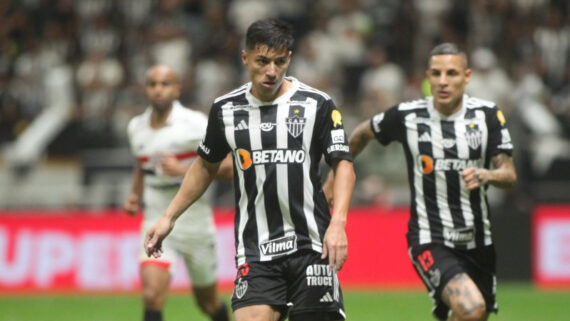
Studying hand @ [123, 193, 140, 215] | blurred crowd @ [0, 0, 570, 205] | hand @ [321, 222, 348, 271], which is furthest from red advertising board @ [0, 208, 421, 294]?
hand @ [321, 222, 348, 271]

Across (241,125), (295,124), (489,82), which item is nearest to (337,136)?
(295,124)

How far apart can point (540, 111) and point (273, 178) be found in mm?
10573

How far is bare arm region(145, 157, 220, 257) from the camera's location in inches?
231

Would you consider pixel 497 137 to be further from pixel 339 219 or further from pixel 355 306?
pixel 355 306

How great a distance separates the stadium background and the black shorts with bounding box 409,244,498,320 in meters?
5.52

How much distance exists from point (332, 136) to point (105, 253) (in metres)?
8.70

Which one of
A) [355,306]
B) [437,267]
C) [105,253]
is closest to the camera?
[437,267]

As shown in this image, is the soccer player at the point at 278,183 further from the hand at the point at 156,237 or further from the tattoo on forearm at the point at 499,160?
the tattoo on forearm at the point at 499,160

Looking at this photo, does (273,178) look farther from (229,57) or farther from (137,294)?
(229,57)

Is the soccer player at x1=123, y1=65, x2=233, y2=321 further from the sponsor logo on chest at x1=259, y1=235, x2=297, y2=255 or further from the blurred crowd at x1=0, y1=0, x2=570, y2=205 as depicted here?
the blurred crowd at x1=0, y1=0, x2=570, y2=205

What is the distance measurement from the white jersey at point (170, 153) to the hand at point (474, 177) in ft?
8.76

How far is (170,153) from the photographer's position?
342 inches

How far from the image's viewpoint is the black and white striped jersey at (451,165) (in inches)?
287

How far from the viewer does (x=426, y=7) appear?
1777 centimetres
